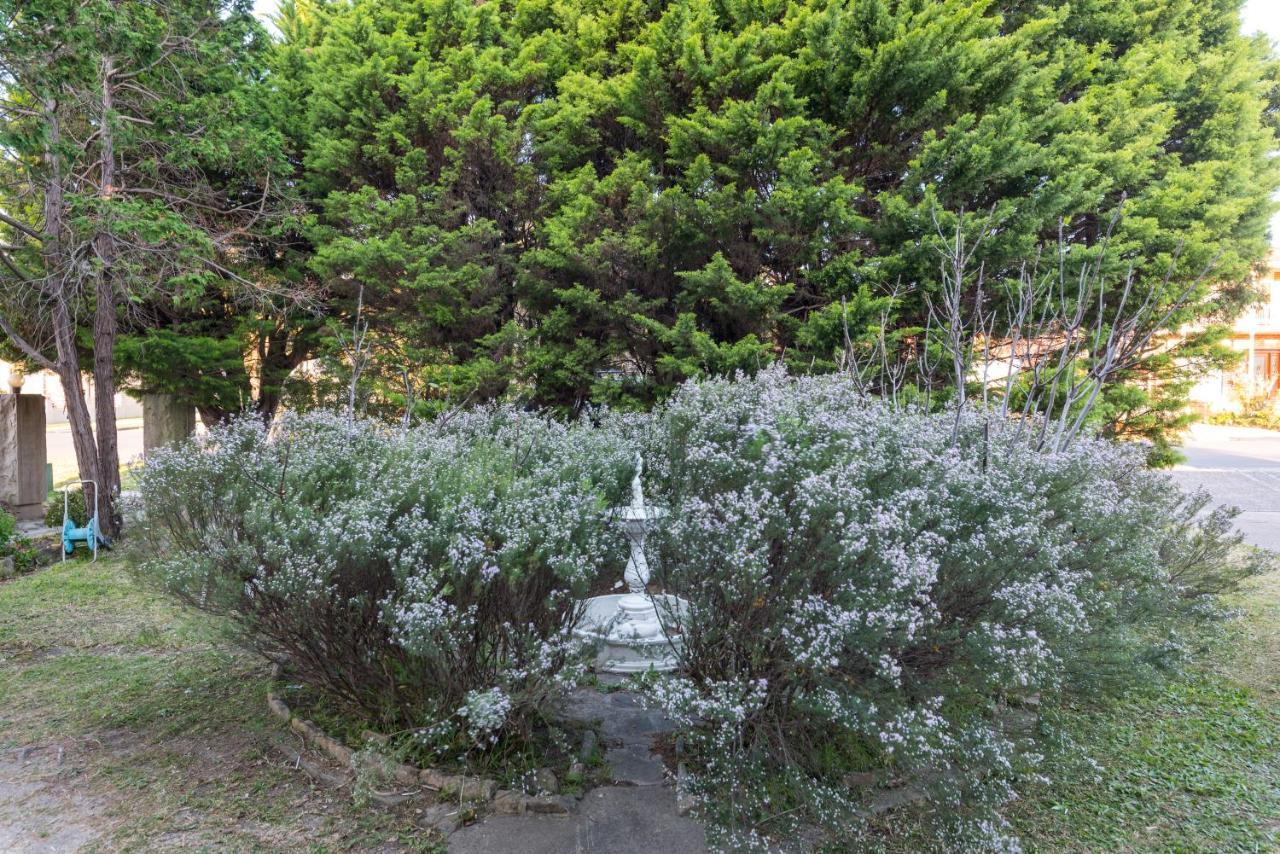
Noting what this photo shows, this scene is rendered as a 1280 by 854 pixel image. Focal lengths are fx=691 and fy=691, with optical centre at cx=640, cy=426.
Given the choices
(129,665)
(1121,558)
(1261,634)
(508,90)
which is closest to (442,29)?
(508,90)

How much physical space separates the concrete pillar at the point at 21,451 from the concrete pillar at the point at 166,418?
1.14m

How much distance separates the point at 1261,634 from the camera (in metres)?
5.02

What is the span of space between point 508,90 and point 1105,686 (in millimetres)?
8451

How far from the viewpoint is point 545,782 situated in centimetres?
276

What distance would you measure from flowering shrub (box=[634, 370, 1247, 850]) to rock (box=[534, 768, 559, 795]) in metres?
0.63

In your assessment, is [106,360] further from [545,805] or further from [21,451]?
[545,805]

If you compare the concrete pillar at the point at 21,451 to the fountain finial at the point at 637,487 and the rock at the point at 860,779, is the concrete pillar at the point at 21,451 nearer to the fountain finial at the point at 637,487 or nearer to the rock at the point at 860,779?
the fountain finial at the point at 637,487

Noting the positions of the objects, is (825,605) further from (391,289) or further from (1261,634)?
(391,289)

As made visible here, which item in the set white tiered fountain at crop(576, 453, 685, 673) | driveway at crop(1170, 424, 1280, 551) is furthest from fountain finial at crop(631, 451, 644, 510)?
driveway at crop(1170, 424, 1280, 551)

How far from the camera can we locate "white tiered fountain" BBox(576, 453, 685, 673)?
2.85 metres

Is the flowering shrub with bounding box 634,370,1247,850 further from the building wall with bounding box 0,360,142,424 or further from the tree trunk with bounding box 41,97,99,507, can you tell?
the building wall with bounding box 0,360,142,424

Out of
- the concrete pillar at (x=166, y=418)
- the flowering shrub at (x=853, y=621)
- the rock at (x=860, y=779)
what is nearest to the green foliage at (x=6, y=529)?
the concrete pillar at (x=166, y=418)

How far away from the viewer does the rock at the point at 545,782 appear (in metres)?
2.72

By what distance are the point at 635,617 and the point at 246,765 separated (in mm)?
2042
